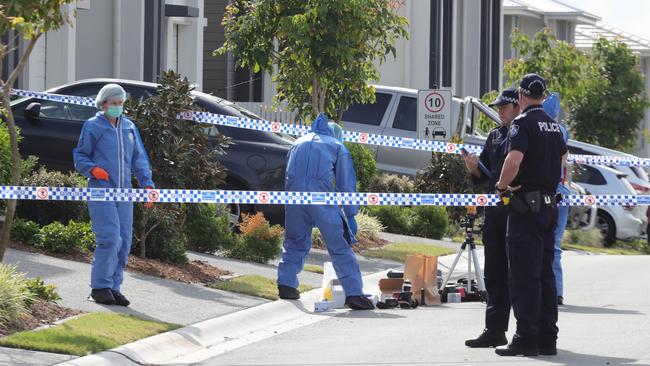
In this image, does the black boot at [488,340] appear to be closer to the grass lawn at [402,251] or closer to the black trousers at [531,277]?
the black trousers at [531,277]

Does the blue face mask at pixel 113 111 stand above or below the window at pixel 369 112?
below

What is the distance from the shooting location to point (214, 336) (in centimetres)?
1062

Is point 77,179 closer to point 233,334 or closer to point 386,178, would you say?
point 233,334

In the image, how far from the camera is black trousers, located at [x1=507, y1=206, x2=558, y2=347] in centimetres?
958

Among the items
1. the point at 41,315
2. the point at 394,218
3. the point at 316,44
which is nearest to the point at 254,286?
the point at 41,315

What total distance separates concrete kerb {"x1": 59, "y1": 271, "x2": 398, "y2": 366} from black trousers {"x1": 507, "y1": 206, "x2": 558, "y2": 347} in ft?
7.27

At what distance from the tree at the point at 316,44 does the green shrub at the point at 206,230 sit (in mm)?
3537

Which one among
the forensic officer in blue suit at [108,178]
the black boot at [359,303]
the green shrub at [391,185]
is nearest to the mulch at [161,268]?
the black boot at [359,303]

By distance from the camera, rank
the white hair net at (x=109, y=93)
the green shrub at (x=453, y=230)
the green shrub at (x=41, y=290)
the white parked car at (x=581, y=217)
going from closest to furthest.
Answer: the green shrub at (x=41, y=290)
the white hair net at (x=109, y=93)
the green shrub at (x=453, y=230)
the white parked car at (x=581, y=217)

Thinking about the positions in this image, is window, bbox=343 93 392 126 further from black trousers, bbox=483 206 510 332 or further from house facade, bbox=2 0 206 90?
black trousers, bbox=483 206 510 332

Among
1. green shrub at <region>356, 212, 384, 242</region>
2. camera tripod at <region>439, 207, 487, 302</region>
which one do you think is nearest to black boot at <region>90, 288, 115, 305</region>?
camera tripod at <region>439, 207, 487, 302</region>

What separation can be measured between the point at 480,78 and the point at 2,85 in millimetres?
31043

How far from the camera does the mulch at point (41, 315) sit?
9766 millimetres

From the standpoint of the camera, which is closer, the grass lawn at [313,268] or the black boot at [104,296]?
the black boot at [104,296]
